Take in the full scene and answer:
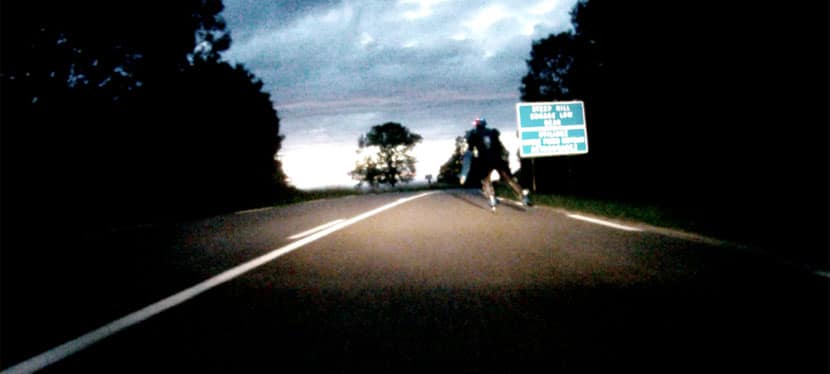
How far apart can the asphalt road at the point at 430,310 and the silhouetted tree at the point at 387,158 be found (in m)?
99.1

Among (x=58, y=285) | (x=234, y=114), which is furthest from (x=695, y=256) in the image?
(x=234, y=114)

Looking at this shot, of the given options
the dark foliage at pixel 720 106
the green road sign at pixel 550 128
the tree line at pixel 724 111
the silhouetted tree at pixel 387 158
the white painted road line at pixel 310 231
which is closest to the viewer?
the white painted road line at pixel 310 231

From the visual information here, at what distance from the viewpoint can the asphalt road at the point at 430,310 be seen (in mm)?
2816

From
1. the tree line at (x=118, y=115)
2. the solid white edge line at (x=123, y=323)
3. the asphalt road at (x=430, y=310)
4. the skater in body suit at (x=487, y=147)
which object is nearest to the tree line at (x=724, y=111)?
the asphalt road at (x=430, y=310)

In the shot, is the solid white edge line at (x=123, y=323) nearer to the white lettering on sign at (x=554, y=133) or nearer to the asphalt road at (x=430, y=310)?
the asphalt road at (x=430, y=310)

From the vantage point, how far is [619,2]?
82.9 ft

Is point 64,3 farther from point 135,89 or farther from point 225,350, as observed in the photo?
point 225,350

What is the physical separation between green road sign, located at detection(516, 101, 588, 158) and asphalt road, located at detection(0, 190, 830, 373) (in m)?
13.5

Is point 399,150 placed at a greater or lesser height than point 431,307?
greater

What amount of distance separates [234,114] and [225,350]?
3106 cm

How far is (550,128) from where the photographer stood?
67.2 ft

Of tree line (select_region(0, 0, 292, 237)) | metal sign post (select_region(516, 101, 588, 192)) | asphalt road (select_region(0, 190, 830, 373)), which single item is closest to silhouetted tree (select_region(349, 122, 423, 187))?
tree line (select_region(0, 0, 292, 237))

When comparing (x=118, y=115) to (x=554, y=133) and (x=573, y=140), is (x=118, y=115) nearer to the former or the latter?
(x=554, y=133)

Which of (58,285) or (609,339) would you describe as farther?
(58,285)
